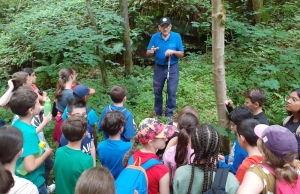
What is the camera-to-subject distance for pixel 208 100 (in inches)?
267

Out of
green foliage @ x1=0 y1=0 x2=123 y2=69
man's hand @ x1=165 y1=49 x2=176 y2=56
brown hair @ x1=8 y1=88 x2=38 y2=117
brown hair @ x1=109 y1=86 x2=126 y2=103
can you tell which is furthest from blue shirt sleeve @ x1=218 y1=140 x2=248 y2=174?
green foliage @ x1=0 y1=0 x2=123 y2=69

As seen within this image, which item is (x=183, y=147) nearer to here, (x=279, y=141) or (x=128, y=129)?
(x=279, y=141)

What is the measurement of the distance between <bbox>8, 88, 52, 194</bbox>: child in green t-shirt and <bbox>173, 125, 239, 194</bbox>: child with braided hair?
4.98 feet

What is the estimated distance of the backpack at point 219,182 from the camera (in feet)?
6.57

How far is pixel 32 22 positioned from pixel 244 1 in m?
7.22

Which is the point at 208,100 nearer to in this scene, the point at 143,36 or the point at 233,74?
the point at 233,74

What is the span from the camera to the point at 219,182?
2.05 meters

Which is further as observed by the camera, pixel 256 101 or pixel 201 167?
pixel 256 101

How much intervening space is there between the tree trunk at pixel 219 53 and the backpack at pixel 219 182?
5.71 ft

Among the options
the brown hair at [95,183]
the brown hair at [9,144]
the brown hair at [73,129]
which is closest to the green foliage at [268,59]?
the brown hair at [73,129]

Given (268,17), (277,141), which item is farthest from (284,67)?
(277,141)

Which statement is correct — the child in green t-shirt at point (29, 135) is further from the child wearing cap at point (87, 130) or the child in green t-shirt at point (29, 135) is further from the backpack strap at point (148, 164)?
the backpack strap at point (148, 164)

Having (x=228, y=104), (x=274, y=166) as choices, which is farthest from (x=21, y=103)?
(x=228, y=104)

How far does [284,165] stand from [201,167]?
0.62 meters
